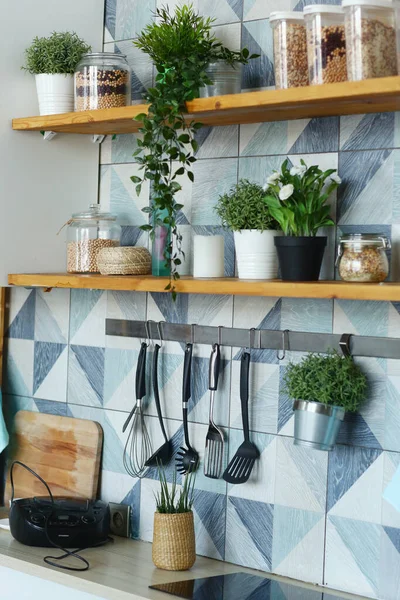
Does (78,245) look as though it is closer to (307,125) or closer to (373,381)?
(307,125)

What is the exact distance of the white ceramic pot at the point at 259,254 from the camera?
73.0 inches

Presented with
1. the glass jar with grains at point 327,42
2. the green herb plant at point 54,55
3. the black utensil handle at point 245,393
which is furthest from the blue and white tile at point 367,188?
the green herb plant at point 54,55

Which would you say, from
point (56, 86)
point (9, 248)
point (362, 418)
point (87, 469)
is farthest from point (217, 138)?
point (87, 469)

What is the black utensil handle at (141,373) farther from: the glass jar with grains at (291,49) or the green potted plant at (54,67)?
the glass jar with grains at (291,49)

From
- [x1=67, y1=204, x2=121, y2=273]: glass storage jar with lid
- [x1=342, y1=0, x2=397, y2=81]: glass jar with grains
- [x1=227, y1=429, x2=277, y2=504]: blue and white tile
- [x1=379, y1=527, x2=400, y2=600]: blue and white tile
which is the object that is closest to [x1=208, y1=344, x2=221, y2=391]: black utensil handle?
[x1=227, y1=429, x2=277, y2=504]: blue and white tile

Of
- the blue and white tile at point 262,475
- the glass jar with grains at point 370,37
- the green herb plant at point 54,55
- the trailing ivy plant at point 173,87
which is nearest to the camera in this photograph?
the glass jar with grains at point 370,37

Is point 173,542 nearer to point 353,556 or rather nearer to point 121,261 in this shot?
point 353,556

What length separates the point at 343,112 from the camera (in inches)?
73.4

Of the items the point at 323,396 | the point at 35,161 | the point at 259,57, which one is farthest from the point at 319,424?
the point at 35,161

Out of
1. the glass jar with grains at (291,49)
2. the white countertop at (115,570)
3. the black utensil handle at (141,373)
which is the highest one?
the glass jar with grains at (291,49)

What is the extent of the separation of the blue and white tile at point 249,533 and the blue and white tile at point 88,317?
544 millimetres

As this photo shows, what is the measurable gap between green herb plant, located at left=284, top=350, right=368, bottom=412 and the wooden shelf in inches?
6.2

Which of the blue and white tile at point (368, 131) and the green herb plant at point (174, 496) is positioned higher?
the blue and white tile at point (368, 131)

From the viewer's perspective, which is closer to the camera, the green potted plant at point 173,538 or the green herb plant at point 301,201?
the green herb plant at point 301,201
